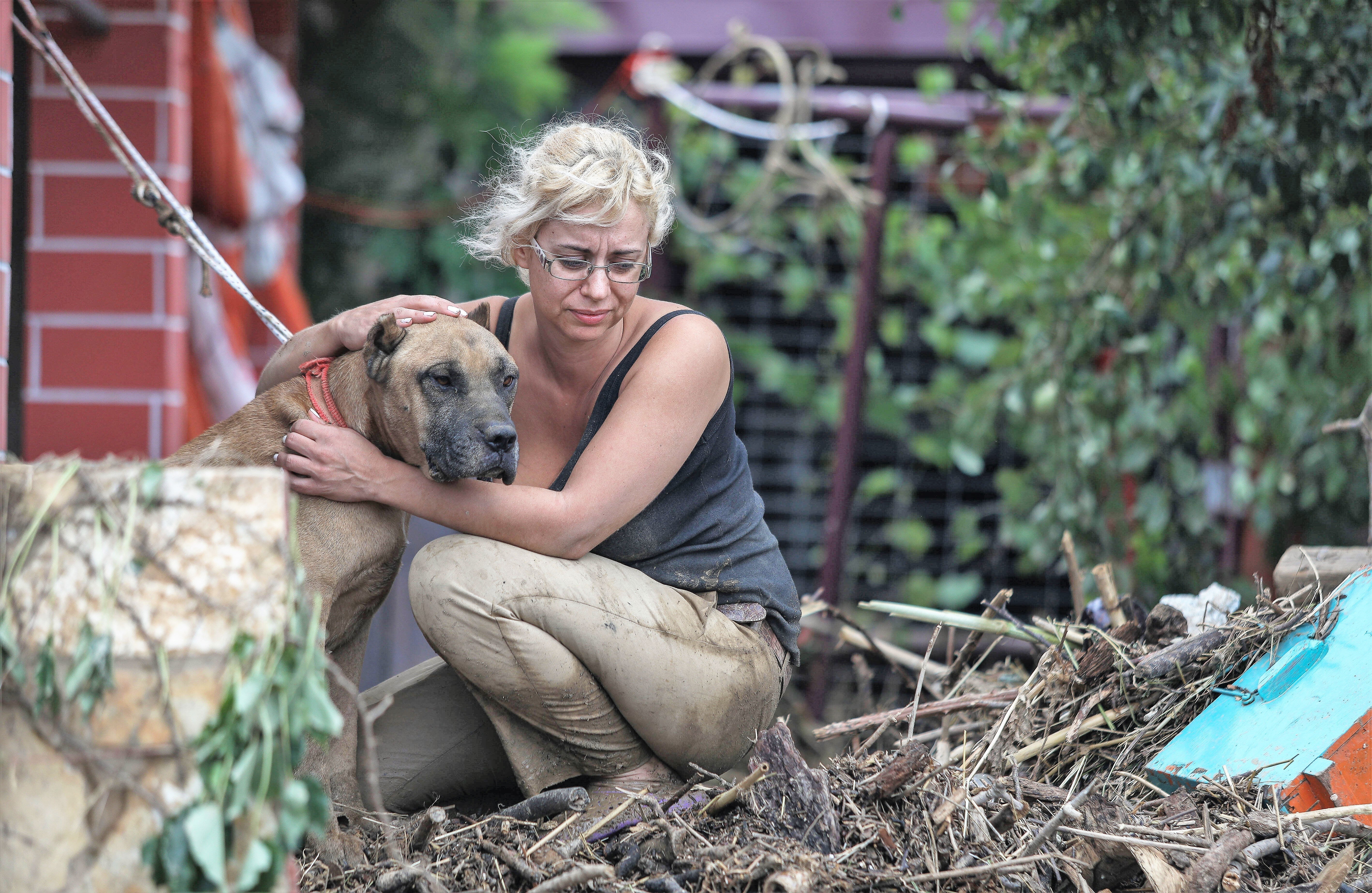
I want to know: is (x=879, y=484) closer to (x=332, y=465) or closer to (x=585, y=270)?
(x=585, y=270)

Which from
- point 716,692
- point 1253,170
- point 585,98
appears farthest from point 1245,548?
point 585,98

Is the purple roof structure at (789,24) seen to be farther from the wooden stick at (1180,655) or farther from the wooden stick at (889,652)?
the wooden stick at (1180,655)

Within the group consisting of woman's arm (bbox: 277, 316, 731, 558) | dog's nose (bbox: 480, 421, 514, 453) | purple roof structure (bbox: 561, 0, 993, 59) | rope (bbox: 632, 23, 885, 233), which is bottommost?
woman's arm (bbox: 277, 316, 731, 558)

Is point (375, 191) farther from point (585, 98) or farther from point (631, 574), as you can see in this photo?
point (631, 574)

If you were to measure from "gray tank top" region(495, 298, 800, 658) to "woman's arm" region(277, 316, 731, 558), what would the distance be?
101 millimetres

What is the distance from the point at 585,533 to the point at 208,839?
1.21 metres

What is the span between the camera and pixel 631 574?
8.50 ft

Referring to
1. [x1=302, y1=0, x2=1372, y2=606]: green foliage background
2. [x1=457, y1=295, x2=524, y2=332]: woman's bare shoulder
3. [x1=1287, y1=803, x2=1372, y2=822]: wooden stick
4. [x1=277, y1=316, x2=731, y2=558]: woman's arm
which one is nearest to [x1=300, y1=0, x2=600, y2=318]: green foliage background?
[x1=302, y1=0, x2=1372, y2=606]: green foliage background

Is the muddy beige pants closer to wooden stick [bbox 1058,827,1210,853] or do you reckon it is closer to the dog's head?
the dog's head

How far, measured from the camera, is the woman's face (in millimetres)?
2549

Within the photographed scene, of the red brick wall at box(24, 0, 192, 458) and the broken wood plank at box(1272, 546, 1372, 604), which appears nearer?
the broken wood plank at box(1272, 546, 1372, 604)

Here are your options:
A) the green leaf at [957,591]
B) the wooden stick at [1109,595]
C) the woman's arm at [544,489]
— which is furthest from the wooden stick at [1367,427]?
the green leaf at [957,591]

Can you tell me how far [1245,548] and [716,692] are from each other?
11.2ft

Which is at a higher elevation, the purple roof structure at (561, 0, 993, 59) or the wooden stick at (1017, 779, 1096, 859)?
the purple roof structure at (561, 0, 993, 59)
